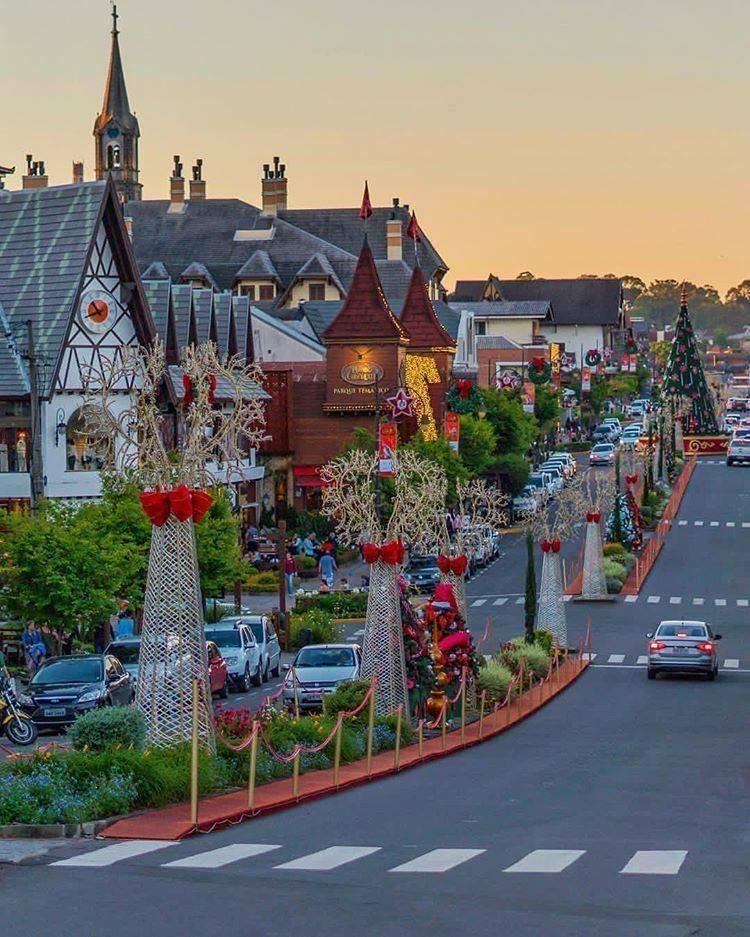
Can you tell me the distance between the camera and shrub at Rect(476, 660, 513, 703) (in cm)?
3972

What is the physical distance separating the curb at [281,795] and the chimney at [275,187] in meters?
105

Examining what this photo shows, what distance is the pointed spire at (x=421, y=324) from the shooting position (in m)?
103

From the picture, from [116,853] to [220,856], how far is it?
933 mm

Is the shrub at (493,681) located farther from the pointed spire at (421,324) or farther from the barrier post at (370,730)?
the pointed spire at (421,324)

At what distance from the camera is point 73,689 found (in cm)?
3581

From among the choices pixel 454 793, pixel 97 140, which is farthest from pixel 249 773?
pixel 97 140


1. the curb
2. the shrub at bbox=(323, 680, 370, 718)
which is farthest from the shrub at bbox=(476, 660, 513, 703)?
the shrub at bbox=(323, 680, 370, 718)

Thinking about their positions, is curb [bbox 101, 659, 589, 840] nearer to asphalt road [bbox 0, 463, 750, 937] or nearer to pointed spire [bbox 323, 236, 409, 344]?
asphalt road [bbox 0, 463, 750, 937]

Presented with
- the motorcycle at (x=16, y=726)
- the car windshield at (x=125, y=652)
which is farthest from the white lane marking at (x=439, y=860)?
the car windshield at (x=125, y=652)

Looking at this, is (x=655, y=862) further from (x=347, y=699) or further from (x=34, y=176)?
(x=34, y=176)

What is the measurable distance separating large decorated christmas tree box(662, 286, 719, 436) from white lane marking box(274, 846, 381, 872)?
135424 mm

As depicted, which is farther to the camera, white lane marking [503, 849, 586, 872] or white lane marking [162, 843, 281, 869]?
white lane marking [503, 849, 586, 872]

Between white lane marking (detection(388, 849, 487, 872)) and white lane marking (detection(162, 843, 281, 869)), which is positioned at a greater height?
white lane marking (detection(162, 843, 281, 869))

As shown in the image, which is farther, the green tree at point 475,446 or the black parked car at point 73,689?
the green tree at point 475,446
